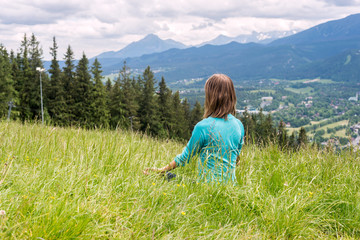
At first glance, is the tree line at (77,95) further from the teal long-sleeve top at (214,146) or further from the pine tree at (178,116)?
the teal long-sleeve top at (214,146)

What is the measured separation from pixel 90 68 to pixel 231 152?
131 ft

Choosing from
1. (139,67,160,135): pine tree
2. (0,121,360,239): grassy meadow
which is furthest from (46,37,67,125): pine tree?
(0,121,360,239): grassy meadow

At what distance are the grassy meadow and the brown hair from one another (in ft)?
2.35

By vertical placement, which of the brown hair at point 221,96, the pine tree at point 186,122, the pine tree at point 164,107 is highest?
the brown hair at point 221,96

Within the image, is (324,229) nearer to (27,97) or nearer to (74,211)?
(74,211)

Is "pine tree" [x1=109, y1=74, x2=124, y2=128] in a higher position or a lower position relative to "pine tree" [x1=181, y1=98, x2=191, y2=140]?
higher

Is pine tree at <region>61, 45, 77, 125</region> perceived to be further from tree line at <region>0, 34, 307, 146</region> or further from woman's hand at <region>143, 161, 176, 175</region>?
woman's hand at <region>143, 161, 176, 175</region>

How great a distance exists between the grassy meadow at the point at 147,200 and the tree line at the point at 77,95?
1265 inches

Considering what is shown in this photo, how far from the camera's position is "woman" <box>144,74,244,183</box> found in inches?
136

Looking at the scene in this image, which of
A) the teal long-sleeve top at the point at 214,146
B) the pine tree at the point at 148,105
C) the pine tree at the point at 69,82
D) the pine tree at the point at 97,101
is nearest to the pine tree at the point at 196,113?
the pine tree at the point at 148,105

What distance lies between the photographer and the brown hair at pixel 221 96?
137 inches

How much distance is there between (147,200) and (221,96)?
4.97 feet

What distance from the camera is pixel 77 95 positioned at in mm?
39594

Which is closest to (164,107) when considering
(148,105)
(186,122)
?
(148,105)
